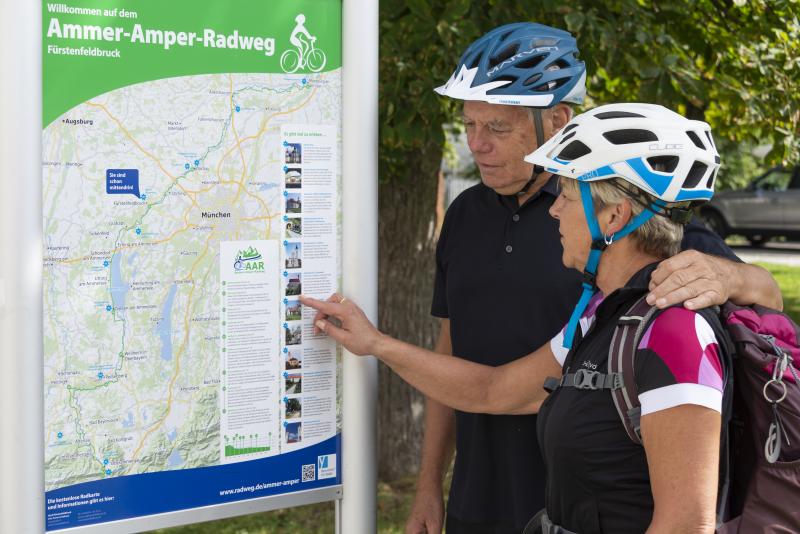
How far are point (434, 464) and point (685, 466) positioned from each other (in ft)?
4.40

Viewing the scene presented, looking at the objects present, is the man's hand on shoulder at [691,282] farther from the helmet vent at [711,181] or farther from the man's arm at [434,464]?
the man's arm at [434,464]

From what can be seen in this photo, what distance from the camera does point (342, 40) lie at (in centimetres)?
267

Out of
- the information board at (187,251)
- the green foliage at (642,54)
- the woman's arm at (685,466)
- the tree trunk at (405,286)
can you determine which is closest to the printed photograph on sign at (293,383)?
the information board at (187,251)

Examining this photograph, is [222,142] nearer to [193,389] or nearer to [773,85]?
[193,389]

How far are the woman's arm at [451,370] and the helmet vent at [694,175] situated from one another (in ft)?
2.19

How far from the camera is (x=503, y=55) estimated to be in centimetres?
274

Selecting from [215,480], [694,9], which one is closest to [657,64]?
[694,9]

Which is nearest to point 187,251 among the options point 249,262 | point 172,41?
point 249,262

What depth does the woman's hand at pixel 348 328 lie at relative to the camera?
263 centimetres

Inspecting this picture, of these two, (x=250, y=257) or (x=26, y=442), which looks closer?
(x=26, y=442)

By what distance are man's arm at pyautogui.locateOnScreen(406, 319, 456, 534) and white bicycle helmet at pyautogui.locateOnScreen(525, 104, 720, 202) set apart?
3.32 ft

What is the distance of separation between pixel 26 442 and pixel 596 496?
128 cm

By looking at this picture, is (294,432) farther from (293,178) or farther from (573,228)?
(573,228)

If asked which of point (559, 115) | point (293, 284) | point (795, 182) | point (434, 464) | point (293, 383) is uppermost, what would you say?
point (795, 182)
